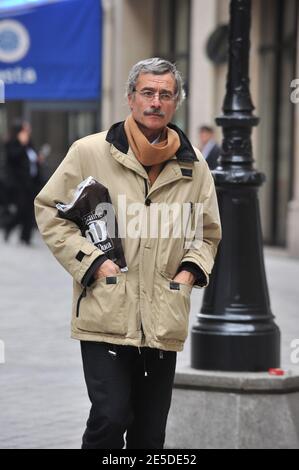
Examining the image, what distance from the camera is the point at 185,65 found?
Answer: 20.4m

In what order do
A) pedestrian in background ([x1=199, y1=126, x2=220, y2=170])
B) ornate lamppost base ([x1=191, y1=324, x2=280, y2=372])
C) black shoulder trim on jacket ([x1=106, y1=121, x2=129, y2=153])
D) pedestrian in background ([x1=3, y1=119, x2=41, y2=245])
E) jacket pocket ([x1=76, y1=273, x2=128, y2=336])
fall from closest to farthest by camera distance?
jacket pocket ([x1=76, y1=273, x2=128, y2=336]) → black shoulder trim on jacket ([x1=106, y1=121, x2=129, y2=153]) → ornate lamppost base ([x1=191, y1=324, x2=280, y2=372]) → pedestrian in background ([x1=199, y1=126, x2=220, y2=170]) → pedestrian in background ([x1=3, y1=119, x2=41, y2=245])

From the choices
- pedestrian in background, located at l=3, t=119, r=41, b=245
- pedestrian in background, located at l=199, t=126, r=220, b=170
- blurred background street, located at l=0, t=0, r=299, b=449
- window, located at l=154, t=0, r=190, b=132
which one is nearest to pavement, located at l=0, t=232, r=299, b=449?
blurred background street, located at l=0, t=0, r=299, b=449

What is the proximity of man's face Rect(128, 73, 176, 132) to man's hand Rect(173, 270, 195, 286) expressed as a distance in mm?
572

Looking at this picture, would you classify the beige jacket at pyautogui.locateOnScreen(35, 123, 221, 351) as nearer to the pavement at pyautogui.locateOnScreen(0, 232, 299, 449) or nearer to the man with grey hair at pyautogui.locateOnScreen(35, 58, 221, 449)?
the man with grey hair at pyautogui.locateOnScreen(35, 58, 221, 449)

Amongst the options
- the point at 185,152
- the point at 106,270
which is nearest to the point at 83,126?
the point at 185,152

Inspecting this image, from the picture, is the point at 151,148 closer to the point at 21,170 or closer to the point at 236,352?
the point at 236,352

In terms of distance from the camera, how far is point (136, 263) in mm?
4426

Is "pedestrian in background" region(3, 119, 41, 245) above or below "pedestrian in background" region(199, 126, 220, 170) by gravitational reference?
below

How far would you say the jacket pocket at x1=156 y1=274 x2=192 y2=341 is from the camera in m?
4.39

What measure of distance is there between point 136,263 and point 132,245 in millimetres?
71

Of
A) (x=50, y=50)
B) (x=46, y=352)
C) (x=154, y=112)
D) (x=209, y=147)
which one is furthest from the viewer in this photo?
(x=50, y=50)

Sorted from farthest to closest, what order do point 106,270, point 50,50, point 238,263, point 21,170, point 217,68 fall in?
point 50,50
point 21,170
point 217,68
point 238,263
point 106,270
